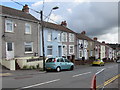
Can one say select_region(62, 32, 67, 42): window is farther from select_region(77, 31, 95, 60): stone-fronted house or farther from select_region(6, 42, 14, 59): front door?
select_region(6, 42, 14, 59): front door

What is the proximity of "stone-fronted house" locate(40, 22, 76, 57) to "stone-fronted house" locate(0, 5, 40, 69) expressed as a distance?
3338mm

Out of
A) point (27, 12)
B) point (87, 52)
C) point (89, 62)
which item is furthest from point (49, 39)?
point (87, 52)

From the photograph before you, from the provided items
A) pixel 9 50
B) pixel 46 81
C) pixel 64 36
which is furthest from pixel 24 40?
pixel 46 81

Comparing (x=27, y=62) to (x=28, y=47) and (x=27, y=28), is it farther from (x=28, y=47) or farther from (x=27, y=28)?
(x=27, y=28)

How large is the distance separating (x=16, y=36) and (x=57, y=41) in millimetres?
10660

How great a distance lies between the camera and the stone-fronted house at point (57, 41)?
30.2m

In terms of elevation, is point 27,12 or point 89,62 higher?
point 27,12

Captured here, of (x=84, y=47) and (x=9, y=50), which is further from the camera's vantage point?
(x=84, y=47)

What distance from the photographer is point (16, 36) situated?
76.7 ft

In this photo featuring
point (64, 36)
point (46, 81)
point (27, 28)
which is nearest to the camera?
point (46, 81)

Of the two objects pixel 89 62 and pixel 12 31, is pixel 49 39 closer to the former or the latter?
pixel 12 31

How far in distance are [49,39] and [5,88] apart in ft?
72.2

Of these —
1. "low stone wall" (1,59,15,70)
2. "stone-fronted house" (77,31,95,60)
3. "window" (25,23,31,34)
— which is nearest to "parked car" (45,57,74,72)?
"low stone wall" (1,59,15,70)

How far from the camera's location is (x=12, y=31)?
22.8 metres
